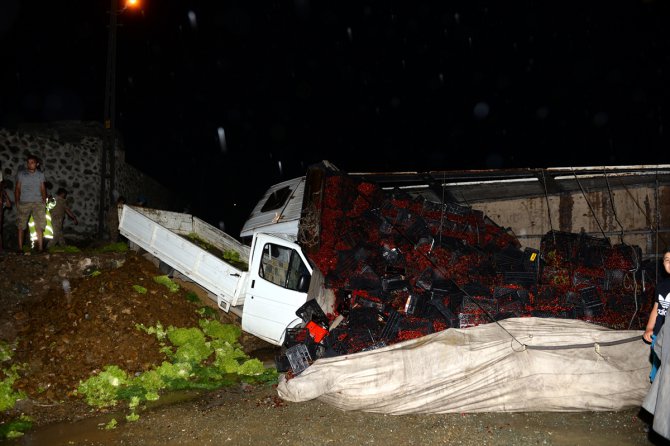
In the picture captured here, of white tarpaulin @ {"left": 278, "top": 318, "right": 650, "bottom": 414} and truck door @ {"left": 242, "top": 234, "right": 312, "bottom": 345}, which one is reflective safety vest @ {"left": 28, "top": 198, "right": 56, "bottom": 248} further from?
white tarpaulin @ {"left": 278, "top": 318, "right": 650, "bottom": 414}

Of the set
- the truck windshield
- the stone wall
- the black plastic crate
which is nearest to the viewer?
the black plastic crate

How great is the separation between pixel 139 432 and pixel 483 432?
3916 mm

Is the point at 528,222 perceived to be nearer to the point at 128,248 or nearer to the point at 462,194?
the point at 462,194

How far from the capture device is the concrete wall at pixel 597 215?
27.7 feet

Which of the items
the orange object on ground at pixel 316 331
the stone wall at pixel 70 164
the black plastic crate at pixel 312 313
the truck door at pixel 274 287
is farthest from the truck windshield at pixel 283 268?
the stone wall at pixel 70 164

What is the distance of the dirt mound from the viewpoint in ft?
19.4

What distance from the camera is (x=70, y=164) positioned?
12.6 metres

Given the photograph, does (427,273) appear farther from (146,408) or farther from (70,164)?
(70,164)

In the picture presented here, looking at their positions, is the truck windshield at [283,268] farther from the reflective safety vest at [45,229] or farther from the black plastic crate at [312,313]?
the reflective safety vest at [45,229]

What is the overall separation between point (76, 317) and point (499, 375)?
6.41 metres

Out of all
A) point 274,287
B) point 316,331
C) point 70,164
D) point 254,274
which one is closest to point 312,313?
point 316,331

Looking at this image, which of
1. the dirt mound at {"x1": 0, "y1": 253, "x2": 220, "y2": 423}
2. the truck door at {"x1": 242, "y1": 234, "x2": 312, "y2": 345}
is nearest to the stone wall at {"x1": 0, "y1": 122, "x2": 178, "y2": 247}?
the dirt mound at {"x1": 0, "y1": 253, "x2": 220, "y2": 423}

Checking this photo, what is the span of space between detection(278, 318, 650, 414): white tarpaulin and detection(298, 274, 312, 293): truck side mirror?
2.41 meters

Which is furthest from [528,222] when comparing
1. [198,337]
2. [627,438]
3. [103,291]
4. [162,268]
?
[103,291]
